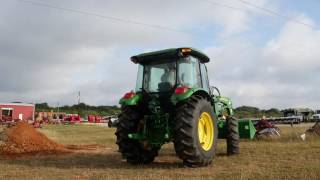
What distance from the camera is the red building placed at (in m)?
68.3

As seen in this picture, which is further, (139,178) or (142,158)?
(142,158)

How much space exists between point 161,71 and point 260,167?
3422mm

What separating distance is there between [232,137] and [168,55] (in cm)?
362

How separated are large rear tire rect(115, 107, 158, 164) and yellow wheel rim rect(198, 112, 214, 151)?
1492 mm

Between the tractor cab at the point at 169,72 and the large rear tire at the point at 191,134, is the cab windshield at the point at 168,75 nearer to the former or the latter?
the tractor cab at the point at 169,72

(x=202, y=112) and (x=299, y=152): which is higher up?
(x=202, y=112)

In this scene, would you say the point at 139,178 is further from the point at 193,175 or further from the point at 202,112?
the point at 202,112

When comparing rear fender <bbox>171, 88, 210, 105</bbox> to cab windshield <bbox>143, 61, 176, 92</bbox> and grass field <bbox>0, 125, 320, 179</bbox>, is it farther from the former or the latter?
grass field <bbox>0, 125, 320, 179</bbox>

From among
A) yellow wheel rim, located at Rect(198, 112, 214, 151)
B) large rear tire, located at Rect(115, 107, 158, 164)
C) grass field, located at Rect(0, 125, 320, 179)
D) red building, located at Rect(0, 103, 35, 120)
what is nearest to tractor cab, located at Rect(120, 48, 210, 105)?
large rear tire, located at Rect(115, 107, 158, 164)

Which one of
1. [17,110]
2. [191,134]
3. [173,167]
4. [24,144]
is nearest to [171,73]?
[191,134]

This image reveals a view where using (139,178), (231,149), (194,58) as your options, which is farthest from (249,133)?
(139,178)

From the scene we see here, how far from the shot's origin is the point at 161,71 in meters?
11.7

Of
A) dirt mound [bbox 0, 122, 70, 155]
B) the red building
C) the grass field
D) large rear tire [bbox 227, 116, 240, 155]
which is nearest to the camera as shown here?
the grass field

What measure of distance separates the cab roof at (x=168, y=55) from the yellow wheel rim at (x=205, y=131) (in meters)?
1.53
